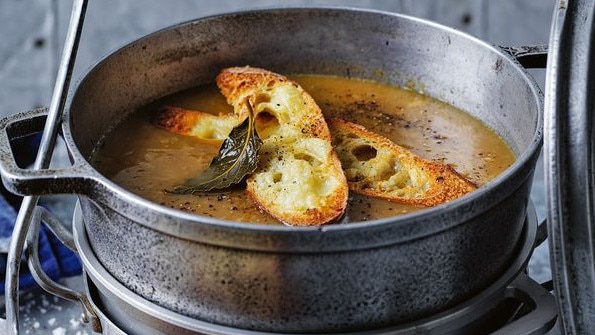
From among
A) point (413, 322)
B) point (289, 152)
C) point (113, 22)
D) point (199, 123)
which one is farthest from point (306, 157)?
point (113, 22)

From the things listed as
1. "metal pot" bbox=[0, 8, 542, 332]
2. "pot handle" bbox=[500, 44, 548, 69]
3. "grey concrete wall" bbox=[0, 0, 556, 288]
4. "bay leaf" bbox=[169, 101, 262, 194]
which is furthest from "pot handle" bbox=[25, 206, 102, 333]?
"grey concrete wall" bbox=[0, 0, 556, 288]

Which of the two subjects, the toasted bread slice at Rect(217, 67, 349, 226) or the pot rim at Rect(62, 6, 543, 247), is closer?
the pot rim at Rect(62, 6, 543, 247)

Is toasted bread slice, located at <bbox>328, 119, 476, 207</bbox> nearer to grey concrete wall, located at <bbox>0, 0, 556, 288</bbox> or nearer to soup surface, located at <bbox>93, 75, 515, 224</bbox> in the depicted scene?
soup surface, located at <bbox>93, 75, 515, 224</bbox>

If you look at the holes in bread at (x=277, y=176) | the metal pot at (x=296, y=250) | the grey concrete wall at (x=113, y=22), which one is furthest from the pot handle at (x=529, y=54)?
the grey concrete wall at (x=113, y=22)

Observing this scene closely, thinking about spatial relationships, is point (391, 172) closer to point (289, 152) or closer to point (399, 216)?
point (289, 152)

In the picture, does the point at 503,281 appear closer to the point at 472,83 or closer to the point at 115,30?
the point at 472,83

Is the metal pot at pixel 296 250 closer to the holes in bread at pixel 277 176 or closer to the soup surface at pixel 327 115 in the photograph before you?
the soup surface at pixel 327 115
